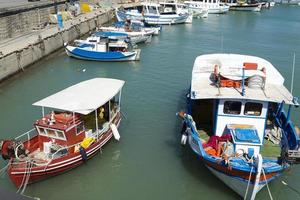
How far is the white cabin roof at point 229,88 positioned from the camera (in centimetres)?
1527

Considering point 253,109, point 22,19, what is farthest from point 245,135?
point 22,19

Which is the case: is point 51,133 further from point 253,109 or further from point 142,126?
point 253,109

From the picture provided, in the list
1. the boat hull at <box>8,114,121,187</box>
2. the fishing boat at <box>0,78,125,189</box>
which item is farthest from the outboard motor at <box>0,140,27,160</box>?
the boat hull at <box>8,114,121,187</box>

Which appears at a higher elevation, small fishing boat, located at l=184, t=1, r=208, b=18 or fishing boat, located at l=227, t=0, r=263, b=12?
fishing boat, located at l=227, t=0, r=263, b=12

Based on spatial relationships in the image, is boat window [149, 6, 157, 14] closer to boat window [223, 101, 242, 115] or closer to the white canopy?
the white canopy

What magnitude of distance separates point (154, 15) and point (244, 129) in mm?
47099

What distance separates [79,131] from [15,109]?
27.9 feet

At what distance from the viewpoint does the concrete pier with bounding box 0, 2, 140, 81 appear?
28484mm

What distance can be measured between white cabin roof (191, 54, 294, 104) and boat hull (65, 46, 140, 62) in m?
15.6

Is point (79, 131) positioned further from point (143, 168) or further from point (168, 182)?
point (168, 182)

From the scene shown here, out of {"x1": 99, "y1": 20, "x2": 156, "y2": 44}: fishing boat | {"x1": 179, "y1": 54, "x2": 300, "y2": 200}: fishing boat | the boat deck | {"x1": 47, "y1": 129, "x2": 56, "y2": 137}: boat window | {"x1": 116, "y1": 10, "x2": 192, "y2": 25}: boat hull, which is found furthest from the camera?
{"x1": 116, "y1": 10, "x2": 192, "y2": 25}: boat hull

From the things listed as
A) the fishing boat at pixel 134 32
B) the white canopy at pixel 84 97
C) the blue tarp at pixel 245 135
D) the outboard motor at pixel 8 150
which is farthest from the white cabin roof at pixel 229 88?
the fishing boat at pixel 134 32

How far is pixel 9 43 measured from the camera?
3297 cm

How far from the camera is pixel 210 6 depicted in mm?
80438
